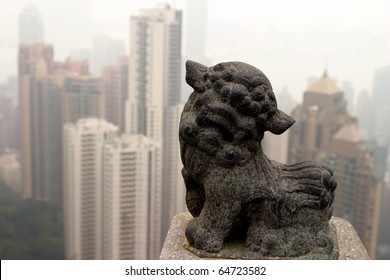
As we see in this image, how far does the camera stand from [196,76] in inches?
128

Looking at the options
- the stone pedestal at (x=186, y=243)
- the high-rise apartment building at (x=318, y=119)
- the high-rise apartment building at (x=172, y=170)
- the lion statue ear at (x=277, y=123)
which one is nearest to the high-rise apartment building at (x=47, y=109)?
the high-rise apartment building at (x=172, y=170)

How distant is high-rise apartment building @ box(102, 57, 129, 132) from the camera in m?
6.53

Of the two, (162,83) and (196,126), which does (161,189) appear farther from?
(196,126)

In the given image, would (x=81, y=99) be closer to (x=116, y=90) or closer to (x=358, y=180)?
(x=116, y=90)

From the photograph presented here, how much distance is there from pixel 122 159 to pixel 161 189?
0.58m

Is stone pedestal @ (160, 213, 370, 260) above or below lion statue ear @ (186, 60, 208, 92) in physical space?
below

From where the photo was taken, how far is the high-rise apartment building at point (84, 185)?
6.44 metres

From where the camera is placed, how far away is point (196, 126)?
3.17 m

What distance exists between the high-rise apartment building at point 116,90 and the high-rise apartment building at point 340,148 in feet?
6.14

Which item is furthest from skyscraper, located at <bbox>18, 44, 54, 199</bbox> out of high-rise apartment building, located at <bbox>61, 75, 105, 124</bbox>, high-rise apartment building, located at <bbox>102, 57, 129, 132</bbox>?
high-rise apartment building, located at <bbox>102, 57, 129, 132</bbox>

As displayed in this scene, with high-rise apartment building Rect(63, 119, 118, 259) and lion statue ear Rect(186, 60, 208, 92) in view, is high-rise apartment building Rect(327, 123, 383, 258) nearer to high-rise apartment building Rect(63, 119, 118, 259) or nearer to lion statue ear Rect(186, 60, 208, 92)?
high-rise apartment building Rect(63, 119, 118, 259)

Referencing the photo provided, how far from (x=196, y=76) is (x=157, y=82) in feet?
10.3

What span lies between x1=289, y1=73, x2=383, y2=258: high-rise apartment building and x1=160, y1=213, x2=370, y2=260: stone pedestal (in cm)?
221

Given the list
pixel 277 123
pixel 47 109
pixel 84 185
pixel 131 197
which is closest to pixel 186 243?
pixel 277 123
